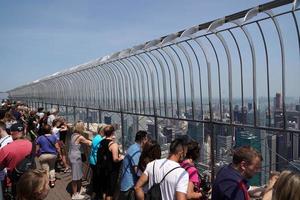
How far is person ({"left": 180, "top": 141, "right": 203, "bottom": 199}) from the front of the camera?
3.97 meters

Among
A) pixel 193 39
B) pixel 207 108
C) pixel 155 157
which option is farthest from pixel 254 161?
pixel 193 39

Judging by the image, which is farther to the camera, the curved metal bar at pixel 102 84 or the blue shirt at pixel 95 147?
the curved metal bar at pixel 102 84

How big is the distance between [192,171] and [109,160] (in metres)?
2.34

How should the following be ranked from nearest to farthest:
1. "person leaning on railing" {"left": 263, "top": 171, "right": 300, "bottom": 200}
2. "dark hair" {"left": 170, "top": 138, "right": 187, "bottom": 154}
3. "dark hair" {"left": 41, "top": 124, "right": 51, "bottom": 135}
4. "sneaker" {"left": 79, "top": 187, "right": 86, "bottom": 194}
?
"person leaning on railing" {"left": 263, "top": 171, "right": 300, "bottom": 200}, "dark hair" {"left": 170, "top": 138, "right": 187, "bottom": 154}, "sneaker" {"left": 79, "top": 187, "right": 86, "bottom": 194}, "dark hair" {"left": 41, "top": 124, "right": 51, "bottom": 135}

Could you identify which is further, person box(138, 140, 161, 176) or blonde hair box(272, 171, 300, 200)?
person box(138, 140, 161, 176)

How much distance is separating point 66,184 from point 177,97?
4060 millimetres

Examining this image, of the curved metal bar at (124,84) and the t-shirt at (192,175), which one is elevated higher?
the curved metal bar at (124,84)

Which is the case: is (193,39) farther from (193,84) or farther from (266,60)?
(266,60)

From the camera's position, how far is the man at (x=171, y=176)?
380cm

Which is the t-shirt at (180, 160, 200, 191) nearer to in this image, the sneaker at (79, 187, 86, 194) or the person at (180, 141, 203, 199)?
the person at (180, 141, 203, 199)

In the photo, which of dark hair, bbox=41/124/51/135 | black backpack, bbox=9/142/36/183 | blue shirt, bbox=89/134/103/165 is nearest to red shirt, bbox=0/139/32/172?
black backpack, bbox=9/142/36/183

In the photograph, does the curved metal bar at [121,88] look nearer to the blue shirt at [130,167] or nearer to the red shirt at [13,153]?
the blue shirt at [130,167]

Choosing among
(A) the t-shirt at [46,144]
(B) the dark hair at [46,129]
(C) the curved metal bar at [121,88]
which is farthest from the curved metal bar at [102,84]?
(A) the t-shirt at [46,144]

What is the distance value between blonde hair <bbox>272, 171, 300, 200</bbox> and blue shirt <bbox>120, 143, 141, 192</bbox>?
9.59 ft
